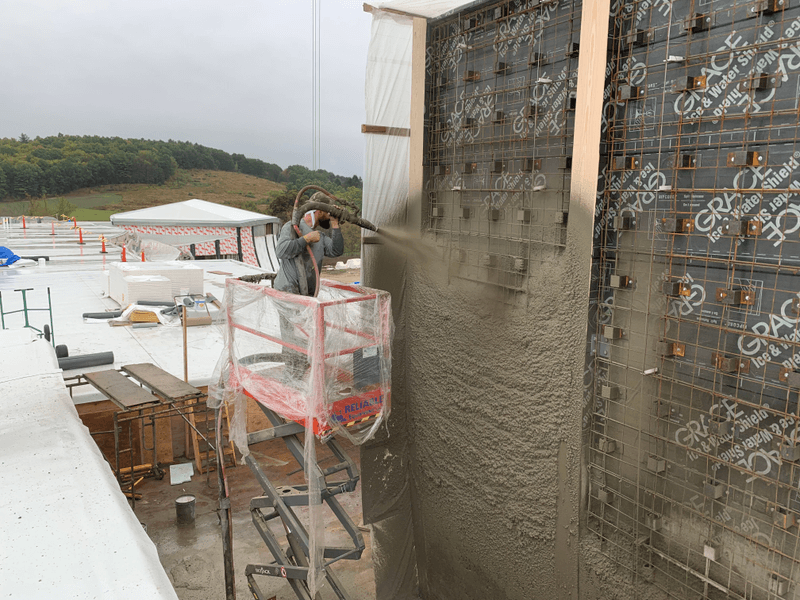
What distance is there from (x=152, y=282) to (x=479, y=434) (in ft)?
35.3

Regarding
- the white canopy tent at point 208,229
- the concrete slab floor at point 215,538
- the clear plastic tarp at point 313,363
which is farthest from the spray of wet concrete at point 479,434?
the white canopy tent at point 208,229

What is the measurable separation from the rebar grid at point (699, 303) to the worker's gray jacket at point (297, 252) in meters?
2.54

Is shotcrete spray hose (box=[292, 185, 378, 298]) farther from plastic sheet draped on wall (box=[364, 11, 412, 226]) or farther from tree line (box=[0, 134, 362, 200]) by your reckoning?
tree line (box=[0, 134, 362, 200])

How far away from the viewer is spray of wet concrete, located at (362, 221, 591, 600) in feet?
13.9

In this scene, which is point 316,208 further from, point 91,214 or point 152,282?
point 91,214

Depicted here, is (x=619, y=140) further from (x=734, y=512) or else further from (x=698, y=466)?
(x=734, y=512)

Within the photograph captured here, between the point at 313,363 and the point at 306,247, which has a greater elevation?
the point at 306,247

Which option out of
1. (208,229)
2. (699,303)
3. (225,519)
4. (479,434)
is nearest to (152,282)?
(225,519)

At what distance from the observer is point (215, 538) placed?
737 cm

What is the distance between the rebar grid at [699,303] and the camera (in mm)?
2945

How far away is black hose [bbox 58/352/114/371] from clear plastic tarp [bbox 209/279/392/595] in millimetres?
5265

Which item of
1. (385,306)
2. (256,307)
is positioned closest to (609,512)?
(385,306)

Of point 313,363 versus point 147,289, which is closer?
point 313,363

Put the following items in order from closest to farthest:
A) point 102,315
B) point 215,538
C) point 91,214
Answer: point 215,538
point 102,315
point 91,214
